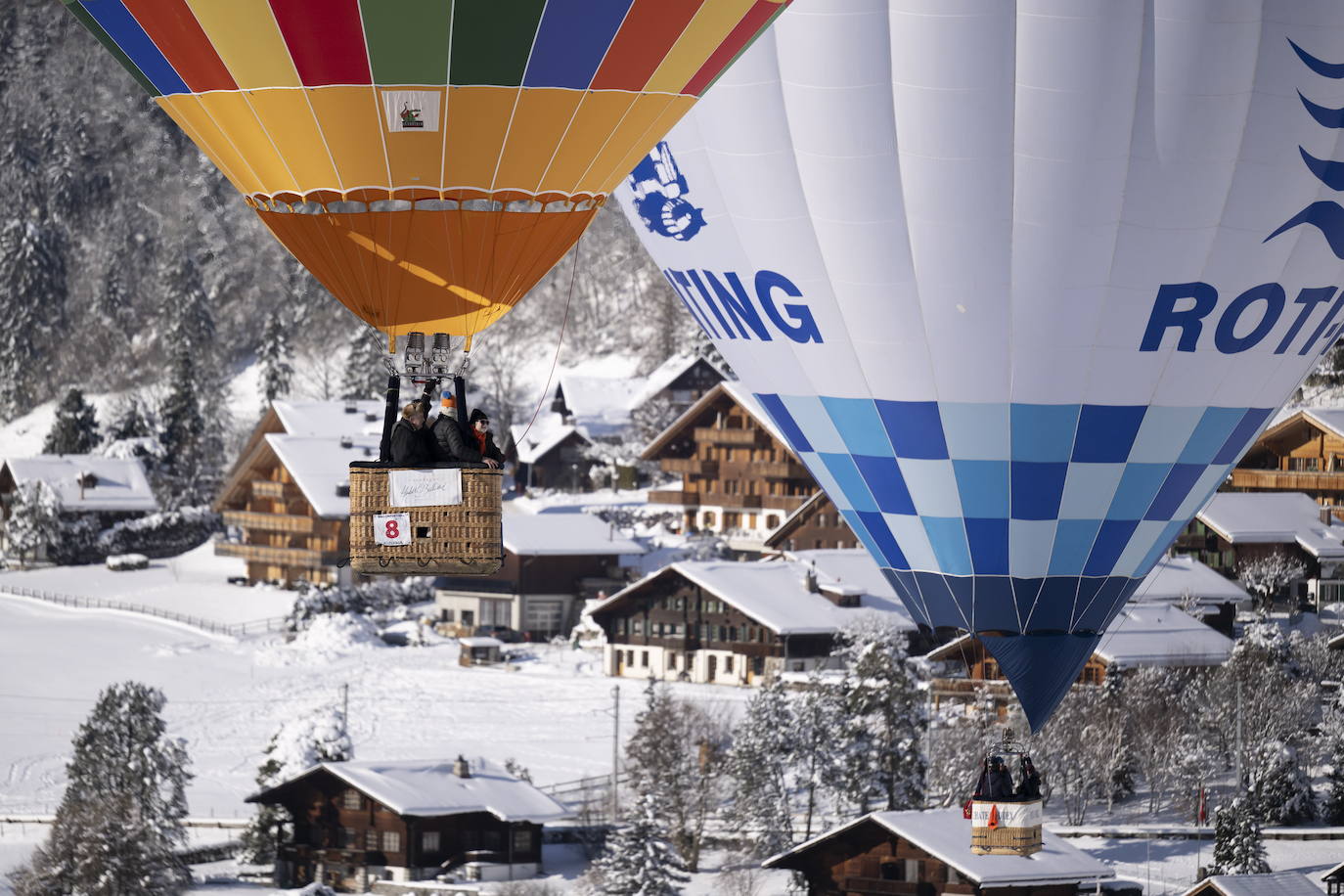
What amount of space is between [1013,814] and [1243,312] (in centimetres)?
358

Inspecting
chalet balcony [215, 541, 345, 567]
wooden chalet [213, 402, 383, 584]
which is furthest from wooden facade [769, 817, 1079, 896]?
chalet balcony [215, 541, 345, 567]

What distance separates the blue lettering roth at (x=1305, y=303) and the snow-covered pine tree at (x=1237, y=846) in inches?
397

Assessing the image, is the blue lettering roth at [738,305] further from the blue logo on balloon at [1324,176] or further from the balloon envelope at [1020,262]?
the blue logo on balloon at [1324,176]

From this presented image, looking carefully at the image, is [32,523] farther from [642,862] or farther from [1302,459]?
[642,862]

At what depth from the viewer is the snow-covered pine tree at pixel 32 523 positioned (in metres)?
49.8

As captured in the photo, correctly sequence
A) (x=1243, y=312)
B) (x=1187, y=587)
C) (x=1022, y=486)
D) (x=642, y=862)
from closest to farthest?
(x=1243, y=312), (x=1022, y=486), (x=642, y=862), (x=1187, y=587)

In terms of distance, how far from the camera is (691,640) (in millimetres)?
38375

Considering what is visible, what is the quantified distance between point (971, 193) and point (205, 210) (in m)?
74.4

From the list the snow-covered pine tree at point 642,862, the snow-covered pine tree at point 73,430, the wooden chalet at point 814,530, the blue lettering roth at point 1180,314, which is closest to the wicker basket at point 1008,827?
the blue lettering roth at point 1180,314

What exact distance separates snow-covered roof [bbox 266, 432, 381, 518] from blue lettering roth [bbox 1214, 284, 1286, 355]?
30329mm

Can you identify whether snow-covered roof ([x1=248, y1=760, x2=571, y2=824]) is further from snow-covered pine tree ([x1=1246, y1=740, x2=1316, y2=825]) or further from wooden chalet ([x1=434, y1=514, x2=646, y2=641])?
wooden chalet ([x1=434, y1=514, x2=646, y2=641])

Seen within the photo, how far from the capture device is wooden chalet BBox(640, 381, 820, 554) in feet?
157

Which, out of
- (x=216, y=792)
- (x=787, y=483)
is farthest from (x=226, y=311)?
(x=216, y=792)

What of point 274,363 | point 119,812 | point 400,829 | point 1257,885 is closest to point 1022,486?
point 1257,885
